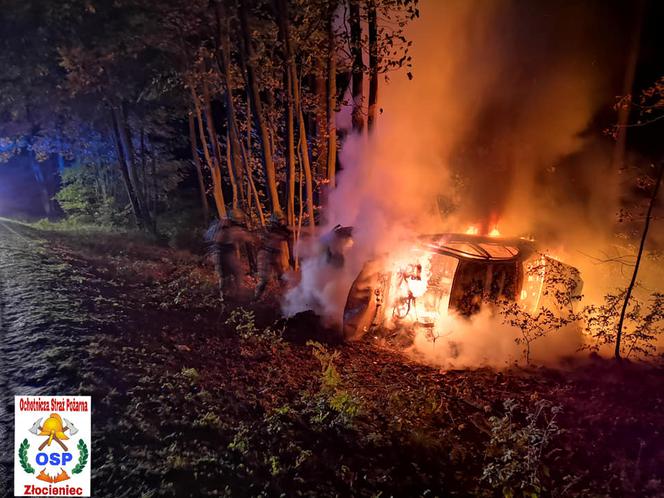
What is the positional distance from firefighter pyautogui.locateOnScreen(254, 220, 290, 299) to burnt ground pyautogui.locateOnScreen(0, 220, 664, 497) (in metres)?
2.34

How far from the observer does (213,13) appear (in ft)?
31.5

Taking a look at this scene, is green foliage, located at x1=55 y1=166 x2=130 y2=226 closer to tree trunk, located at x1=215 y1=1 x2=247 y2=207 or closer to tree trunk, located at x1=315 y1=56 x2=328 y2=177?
tree trunk, located at x1=215 y1=1 x2=247 y2=207

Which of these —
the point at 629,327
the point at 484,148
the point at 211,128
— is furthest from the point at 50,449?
the point at 484,148

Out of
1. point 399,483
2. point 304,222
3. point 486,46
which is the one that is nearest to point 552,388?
point 399,483

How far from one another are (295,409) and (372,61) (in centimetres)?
896

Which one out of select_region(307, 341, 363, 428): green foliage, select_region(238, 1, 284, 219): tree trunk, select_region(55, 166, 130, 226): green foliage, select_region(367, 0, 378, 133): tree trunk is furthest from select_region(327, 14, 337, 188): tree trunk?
select_region(55, 166, 130, 226): green foliage

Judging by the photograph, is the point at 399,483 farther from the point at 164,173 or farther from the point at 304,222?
the point at 164,173

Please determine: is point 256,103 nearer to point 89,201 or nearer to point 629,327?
point 629,327

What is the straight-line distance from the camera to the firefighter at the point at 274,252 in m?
10.8

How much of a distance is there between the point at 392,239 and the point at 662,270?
11135mm

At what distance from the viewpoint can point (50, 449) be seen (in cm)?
427

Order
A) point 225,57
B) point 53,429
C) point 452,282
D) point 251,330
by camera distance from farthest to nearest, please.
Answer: point 225,57, point 452,282, point 251,330, point 53,429

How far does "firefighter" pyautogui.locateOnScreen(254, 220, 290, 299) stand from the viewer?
10820mm

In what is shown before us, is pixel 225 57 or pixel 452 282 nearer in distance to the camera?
pixel 452 282
